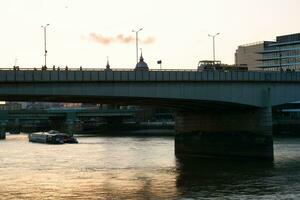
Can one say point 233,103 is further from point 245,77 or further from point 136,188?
point 136,188

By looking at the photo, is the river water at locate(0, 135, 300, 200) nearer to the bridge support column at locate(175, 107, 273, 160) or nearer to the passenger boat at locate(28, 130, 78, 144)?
the bridge support column at locate(175, 107, 273, 160)

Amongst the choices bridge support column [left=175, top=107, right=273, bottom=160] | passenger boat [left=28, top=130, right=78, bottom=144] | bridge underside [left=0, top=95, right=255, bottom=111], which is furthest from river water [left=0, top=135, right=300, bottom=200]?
passenger boat [left=28, top=130, right=78, bottom=144]

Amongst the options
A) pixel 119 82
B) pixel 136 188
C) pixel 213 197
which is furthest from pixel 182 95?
pixel 213 197

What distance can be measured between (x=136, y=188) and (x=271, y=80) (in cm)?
3416

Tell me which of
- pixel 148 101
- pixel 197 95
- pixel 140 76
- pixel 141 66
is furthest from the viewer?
pixel 141 66

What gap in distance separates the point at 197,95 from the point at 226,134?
34.5ft

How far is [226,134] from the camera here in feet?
283

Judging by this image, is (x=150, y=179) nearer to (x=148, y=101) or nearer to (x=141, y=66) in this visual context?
(x=148, y=101)

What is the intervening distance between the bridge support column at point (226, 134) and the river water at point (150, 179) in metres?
3.58

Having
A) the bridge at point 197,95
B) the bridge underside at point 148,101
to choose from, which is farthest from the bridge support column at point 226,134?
the bridge underside at point 148,101

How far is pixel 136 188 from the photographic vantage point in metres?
54.9

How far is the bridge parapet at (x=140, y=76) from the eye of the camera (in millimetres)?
67750

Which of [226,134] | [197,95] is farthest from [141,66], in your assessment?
[197,95]

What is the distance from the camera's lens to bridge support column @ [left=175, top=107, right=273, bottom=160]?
8156cm
